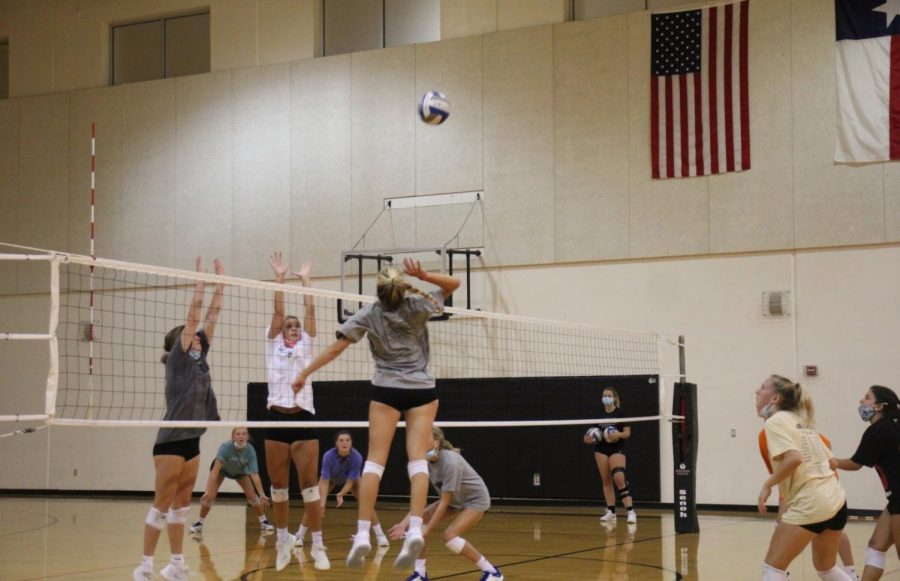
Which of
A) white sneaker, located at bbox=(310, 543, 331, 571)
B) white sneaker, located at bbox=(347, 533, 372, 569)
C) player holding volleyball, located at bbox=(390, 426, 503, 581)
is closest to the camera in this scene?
white sneaker, located at bbox=(347, 533, 372, 569)

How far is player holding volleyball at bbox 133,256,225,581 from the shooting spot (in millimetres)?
8195

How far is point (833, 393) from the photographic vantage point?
1565 centimetres

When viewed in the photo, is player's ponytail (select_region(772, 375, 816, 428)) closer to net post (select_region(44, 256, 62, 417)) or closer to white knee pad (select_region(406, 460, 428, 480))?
white knee pad (select_region(406, 460, 428, 480))

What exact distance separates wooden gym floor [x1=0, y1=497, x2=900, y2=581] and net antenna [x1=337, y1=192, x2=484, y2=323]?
3911mm

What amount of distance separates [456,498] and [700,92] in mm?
9951

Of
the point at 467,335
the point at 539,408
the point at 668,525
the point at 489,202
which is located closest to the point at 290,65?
the point at 489,202

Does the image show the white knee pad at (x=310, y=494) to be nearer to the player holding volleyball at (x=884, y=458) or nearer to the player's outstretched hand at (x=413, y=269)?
the player's outstretched hand at (x=413, y=269)

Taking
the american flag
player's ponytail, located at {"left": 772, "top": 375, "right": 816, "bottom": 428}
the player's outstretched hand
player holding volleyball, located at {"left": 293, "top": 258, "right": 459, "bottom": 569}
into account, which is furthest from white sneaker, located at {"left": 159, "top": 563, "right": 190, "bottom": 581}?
the american flag

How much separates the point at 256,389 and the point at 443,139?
218 inches

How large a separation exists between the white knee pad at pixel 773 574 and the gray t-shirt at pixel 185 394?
414cm

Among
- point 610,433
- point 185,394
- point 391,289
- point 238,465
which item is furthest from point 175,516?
point 610,433

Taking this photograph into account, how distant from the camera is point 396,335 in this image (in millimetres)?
6812

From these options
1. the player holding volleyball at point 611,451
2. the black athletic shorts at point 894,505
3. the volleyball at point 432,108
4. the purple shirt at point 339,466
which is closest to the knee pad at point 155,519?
the purple shirt at point 339,466

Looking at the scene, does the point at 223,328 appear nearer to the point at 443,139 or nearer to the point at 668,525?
the point at 443,139
